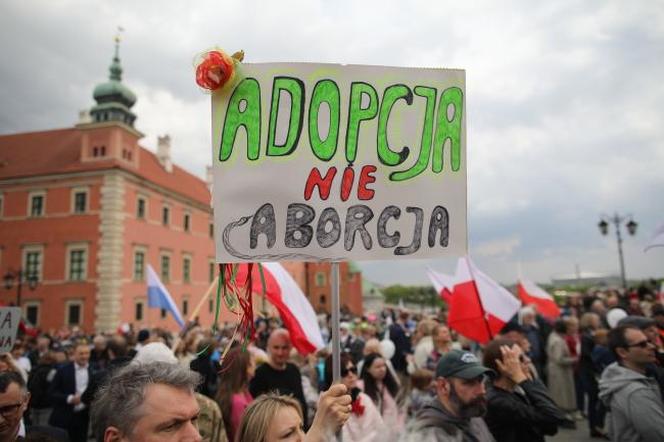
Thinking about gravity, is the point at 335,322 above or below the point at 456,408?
above

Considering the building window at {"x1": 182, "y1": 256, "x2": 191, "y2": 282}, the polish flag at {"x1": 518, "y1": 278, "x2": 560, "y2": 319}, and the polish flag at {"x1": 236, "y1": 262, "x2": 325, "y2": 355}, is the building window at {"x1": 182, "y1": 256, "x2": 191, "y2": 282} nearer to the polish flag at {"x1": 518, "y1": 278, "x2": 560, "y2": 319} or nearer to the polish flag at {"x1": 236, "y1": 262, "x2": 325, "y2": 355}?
the polish flag at {"x1": 518, "y1": 278, "x2": 560, "y2": 319}

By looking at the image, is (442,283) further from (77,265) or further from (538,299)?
(77,265)

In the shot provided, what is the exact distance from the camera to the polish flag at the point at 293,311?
5.11 m

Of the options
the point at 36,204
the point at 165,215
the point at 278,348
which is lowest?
the point at 278,348

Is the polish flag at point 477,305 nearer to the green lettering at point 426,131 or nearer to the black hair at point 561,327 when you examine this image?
the black hair at point 561,327

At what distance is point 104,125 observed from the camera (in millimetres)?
33188

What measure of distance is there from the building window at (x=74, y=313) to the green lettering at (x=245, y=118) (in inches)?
1269

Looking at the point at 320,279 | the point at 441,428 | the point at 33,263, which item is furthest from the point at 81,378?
the point at 320,279

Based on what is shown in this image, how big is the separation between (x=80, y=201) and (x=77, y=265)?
4284mm

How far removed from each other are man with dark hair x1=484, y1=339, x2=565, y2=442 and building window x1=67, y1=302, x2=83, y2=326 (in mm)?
31868

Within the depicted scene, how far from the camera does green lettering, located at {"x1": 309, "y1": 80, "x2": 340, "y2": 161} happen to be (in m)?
2.20

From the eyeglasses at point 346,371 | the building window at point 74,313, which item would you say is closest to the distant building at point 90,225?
the building window at point 74,313

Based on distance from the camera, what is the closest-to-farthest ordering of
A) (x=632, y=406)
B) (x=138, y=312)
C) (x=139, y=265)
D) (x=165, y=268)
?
(x=632, y=406) → (x=138, y=312) → (x=139, y=265) → (x=165, y=268)

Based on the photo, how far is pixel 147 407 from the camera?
1.69 meters
